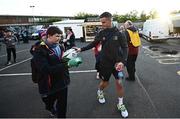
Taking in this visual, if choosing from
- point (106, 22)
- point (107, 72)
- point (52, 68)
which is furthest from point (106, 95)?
point (52, 68)

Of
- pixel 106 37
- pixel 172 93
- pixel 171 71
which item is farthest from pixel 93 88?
pixel 171 71

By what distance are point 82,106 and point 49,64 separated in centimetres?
228

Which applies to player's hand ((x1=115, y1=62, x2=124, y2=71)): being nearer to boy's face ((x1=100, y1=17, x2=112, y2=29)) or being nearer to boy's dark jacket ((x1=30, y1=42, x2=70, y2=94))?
boy's face ((x1=100, y1=17, x2=112, y2=29))

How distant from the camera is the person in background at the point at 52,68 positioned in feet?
12.5

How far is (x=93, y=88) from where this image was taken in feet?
24.7

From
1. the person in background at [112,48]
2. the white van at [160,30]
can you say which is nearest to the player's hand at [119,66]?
the person in background at [112,48]

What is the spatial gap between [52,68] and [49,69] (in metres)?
0.04

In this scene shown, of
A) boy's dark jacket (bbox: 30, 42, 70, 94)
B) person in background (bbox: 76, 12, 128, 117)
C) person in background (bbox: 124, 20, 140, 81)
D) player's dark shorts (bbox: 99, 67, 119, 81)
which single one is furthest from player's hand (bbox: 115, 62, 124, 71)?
person in background (bbox: 124, 20, 140, 81)

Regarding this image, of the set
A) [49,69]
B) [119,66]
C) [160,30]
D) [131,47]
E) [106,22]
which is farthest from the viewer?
[160,30]

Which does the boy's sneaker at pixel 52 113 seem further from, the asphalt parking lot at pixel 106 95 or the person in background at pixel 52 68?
the person in background at pixel 52 68

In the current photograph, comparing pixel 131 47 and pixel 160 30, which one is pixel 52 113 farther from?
pixel 160 30

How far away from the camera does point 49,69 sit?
376 cm

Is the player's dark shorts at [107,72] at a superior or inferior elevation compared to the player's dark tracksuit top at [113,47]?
inferior

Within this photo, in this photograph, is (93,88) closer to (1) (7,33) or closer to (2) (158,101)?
(2) (158,101)
